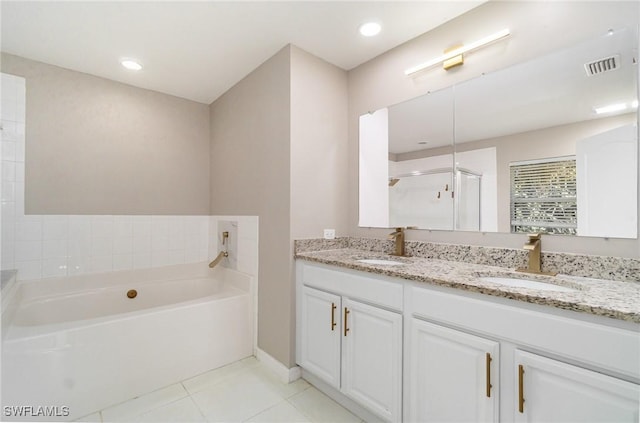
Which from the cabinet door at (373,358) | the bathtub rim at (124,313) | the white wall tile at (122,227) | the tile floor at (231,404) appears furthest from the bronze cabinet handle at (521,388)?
the white wall tile at (122,227)

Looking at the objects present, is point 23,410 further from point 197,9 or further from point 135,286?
point 197,9

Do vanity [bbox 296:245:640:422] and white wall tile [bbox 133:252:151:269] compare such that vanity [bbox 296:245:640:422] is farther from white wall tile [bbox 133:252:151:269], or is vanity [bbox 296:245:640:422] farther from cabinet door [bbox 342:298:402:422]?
white wall tile [bbox 133:252:151:269]

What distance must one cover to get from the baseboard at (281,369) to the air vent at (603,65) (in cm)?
246

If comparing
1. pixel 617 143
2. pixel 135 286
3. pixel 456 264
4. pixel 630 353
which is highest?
pixel 617 143

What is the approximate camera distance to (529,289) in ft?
3.76

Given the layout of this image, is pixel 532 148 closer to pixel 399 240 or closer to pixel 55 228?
pixel 399 240

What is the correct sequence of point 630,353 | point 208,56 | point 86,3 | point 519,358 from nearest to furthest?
point 630,353 → point 519,358 → point 86,3 → point 208,56

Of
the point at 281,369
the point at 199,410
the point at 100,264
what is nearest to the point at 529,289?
the point at 281,369

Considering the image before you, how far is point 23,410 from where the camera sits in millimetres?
1579

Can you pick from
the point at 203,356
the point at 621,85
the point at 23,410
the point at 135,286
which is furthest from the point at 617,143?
the point at 135,286

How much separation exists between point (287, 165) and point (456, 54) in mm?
1297

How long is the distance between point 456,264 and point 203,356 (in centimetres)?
194

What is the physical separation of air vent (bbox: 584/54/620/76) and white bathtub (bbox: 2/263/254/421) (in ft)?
8.45
